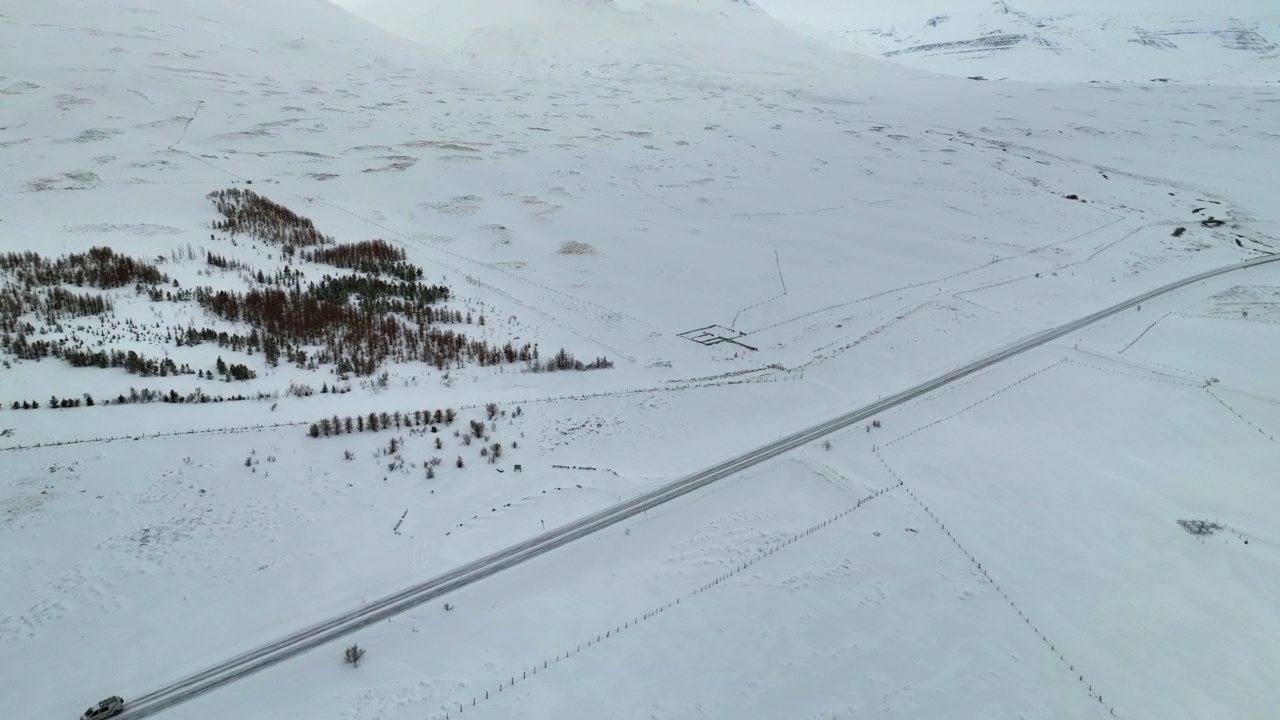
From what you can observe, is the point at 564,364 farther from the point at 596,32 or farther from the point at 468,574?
the point at 596,32

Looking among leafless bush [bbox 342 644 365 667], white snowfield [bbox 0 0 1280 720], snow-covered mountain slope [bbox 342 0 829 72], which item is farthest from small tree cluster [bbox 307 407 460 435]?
snow-covered mountain slope [bbox 342 0 829 72]

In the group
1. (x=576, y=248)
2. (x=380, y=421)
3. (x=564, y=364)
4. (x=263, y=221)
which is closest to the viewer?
(x=380, y=421)

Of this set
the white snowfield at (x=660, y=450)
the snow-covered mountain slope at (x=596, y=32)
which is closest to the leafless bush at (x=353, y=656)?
the white snowfield at (x=660, y=450)

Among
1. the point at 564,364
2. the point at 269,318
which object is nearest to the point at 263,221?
the point at 269,318

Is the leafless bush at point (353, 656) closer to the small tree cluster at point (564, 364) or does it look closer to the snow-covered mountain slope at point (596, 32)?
the small tree cluster at point (564, 364)

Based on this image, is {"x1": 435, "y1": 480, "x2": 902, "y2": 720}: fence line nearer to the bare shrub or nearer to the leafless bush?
the leafless bush

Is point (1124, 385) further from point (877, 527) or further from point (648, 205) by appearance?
point (648, 205)
